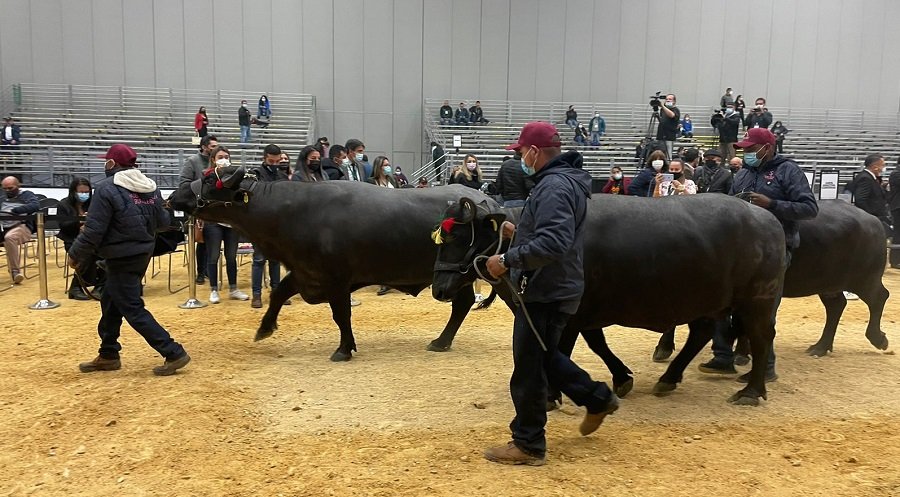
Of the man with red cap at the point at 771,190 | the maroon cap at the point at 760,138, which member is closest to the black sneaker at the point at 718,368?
the man with red cap at the point at 771,190

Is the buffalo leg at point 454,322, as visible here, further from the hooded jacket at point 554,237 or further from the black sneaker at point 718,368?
the hooded jacket at point 554,237

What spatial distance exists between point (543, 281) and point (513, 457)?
1148mm

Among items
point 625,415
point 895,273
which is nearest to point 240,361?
point 625,415

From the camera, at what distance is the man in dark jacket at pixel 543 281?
3799 mm

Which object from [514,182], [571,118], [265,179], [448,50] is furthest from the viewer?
[448,50]

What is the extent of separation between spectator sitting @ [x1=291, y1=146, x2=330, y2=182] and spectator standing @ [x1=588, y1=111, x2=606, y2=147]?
1983 cm

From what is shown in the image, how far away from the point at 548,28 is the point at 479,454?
2755cm

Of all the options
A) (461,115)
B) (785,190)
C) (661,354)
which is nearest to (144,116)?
(461,115)

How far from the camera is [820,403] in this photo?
5496 millimetres

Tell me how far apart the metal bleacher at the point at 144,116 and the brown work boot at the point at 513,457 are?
19.9m

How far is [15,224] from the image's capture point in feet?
35.8

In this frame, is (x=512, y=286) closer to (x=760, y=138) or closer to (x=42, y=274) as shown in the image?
(x=760, y=138)

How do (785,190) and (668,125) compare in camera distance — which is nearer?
(785,190)

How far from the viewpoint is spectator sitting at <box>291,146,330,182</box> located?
8570mm
